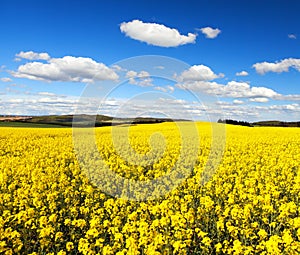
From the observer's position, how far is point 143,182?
33.0ft

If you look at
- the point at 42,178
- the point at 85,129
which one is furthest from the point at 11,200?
the point at 85,129

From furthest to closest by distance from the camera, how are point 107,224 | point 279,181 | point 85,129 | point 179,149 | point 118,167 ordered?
point 85,129 < point 179,149 < point 118,167 < point 279,181 < point 107,224

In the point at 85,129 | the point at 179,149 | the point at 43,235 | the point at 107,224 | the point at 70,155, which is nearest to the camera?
the point at 43,235

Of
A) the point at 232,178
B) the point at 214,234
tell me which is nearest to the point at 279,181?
the point at 232,178

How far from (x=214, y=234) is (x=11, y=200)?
459cm

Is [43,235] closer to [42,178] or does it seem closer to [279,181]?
[42,178]

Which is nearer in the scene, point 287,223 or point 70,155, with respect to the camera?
point 287,223

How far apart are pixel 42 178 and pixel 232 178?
5.42 m

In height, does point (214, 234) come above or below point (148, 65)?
below

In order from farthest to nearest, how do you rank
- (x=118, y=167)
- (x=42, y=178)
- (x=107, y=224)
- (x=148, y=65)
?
(x=118, y=167) < (x=148, y=65) < (x=42, y=178) < (x=107, y=224)

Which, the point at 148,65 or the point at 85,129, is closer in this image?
the point at 148,65

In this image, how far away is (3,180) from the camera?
9.11 metres

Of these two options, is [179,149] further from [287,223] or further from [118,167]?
[287,223]

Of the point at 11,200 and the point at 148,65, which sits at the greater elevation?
the point at 148,65
